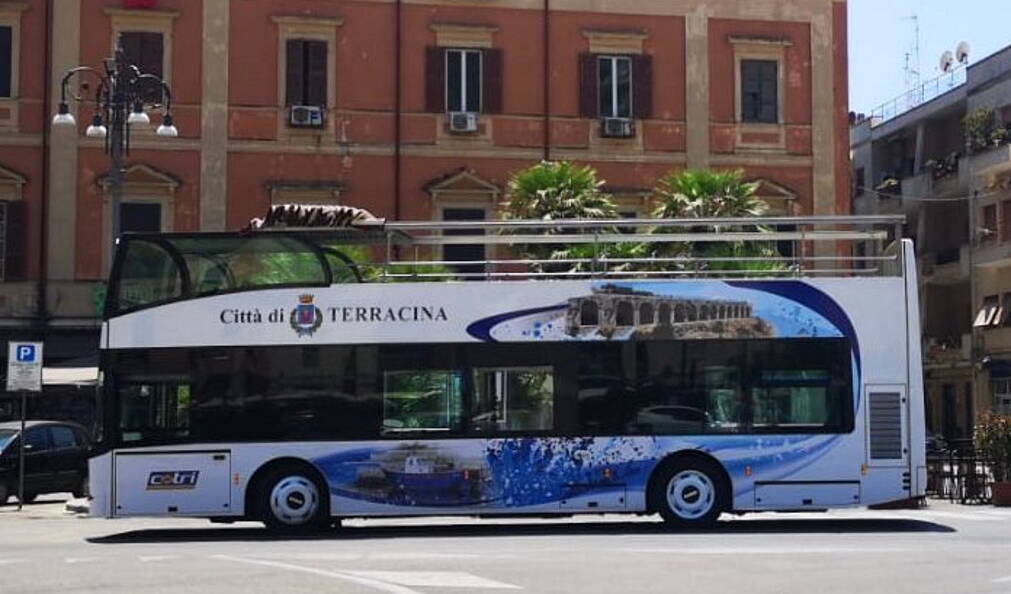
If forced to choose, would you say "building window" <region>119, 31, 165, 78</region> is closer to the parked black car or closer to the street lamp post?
the street lamp post

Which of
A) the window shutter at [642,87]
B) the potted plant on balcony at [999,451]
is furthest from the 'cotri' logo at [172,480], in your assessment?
the window shutter at [642,87]

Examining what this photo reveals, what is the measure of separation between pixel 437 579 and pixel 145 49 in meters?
25.7

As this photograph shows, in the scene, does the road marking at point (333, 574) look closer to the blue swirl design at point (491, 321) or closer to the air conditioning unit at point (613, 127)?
the blue swirl design at point (491, 321)

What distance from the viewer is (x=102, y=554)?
15.8m

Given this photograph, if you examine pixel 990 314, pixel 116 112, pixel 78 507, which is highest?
pixel 116 112

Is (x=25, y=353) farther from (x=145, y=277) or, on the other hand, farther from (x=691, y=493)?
(x=691, y=493)

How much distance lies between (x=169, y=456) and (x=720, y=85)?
23.7m

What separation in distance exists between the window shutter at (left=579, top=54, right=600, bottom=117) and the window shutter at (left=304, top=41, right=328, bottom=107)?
6.69m

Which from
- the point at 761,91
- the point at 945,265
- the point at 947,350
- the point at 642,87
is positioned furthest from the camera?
the point at 947,350

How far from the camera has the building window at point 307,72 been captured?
36.2m

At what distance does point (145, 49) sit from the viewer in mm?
35406

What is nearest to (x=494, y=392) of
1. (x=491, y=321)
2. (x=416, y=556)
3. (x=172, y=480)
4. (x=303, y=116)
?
(x=491, y=321)

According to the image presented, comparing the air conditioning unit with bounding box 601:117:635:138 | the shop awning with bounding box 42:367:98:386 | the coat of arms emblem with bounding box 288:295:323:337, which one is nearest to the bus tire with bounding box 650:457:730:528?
the coat of arms emblem with bounding box 288:295:323:337

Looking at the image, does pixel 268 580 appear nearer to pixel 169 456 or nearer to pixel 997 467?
pixel 169 456
